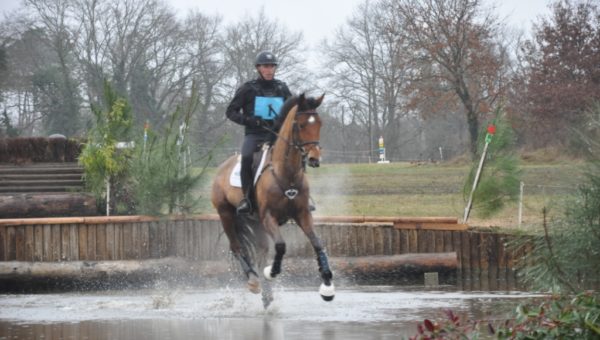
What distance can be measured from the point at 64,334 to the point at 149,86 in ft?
188

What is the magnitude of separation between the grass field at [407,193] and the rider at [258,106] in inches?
196

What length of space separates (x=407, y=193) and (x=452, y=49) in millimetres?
18909

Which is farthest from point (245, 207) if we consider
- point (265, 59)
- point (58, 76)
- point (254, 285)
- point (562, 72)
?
Result: point (58, 76)

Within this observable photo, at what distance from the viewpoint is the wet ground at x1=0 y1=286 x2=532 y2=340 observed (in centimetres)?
1148

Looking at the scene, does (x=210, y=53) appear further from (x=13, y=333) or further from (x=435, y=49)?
(x=13, y=333)

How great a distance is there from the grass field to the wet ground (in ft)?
12.7

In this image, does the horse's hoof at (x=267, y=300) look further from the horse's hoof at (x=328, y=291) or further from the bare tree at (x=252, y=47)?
the bare tree at (x=252, y=47)

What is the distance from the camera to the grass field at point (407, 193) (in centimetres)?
2309

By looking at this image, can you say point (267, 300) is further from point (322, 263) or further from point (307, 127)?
point (307, 127)

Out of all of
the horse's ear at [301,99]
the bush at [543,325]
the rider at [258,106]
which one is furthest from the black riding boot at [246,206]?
the bush at [543,325]

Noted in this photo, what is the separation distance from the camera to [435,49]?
47438 millimetres

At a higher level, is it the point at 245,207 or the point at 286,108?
the point at 286,108

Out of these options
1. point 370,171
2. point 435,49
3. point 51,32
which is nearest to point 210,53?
point 51,32

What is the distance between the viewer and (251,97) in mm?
15094
